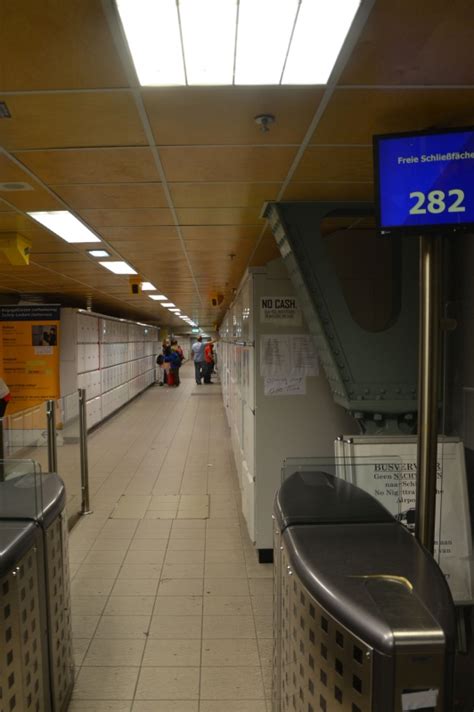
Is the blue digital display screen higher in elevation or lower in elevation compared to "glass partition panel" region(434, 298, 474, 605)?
higher

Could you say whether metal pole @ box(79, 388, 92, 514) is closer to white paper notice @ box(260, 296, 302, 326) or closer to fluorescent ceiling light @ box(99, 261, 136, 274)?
fluorescent ceiling light @ box(99, 261, 136, 274)

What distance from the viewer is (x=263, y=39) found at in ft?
4.87

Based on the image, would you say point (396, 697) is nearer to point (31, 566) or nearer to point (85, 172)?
point (31, 566)

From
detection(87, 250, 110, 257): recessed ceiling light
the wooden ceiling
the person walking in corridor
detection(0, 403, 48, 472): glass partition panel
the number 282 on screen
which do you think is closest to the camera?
the wooden ceiling

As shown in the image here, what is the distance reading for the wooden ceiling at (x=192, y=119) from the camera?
4.65ft

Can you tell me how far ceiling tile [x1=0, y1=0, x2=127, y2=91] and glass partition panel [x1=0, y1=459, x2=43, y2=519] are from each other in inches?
57.7

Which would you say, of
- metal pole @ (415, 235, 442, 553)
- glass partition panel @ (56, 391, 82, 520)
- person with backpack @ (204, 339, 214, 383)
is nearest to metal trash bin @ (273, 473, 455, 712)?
metal pole @ (415, 235, 442, 553)

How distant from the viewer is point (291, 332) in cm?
367

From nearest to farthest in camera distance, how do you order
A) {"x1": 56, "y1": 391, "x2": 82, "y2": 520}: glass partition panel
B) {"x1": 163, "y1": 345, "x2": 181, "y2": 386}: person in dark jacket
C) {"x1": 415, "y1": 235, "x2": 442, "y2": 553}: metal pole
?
{"x1": 415, "y1": 235, "x2": 442, "y2": 553}: metal pole → {"x1": 56, "y1": 391, "x2": 82, "y2": 520}: glass partition panel → {"x1": 163, "y1": 345, "x2": 181, "y2": 386}: person in dark jacket

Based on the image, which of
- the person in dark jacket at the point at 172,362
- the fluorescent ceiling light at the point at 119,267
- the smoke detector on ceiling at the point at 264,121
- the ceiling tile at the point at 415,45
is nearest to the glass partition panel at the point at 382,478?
the smoke detector on ceiling at the point at 264,121

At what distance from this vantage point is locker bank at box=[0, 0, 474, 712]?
4.38ft

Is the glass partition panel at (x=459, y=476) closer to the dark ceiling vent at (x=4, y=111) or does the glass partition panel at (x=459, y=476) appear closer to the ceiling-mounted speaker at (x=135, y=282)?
the dark ceiling vent at (x=4, y=111)

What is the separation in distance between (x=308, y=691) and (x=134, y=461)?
5.62m

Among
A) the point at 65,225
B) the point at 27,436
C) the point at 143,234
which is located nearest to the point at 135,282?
the point at 143,234
